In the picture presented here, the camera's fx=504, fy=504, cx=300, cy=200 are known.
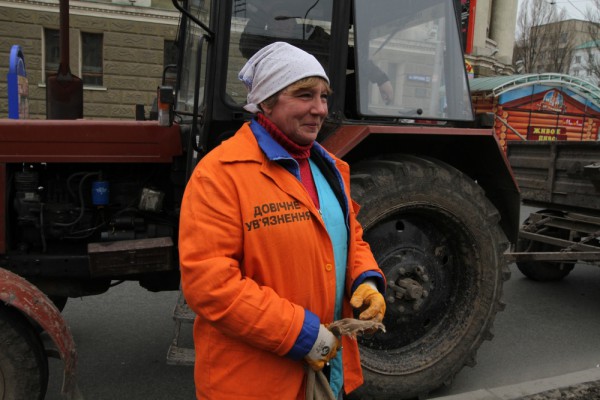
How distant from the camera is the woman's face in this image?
5.27 feet

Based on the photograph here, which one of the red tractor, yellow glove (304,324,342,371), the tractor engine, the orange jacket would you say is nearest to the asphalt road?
the red tractor

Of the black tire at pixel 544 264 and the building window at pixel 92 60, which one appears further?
the building window at pixel 92 60

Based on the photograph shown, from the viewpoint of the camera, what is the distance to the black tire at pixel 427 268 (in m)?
2.91

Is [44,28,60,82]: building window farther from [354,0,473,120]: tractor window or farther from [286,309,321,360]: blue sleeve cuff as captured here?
[286,309,321,360]: blue sleeve cuff

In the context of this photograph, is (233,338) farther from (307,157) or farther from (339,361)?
(307,157)

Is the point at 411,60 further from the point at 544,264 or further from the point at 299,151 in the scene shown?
the point at 544,264

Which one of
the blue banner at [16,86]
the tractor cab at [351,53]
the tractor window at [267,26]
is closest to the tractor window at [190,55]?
the tractor cab at [351,53]

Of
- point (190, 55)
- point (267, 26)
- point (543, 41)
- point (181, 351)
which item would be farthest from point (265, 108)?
point (543, 41)

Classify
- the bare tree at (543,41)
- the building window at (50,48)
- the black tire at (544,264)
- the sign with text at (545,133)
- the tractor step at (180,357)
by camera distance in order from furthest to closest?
1. the bare tree at (543,41)
2. the sign with text at (545,133)
3. the building window at (50,48)
4. the black tire at (544,264)
5. the tractor step at (180,357)

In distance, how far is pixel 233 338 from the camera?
1.54 meters

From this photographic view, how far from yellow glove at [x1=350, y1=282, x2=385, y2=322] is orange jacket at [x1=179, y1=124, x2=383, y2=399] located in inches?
3.9

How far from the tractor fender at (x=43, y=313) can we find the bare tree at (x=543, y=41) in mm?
30086

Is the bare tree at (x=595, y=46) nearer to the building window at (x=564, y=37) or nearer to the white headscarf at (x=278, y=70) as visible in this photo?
the building window at (x=564, y=37)

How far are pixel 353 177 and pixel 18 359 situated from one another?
1903 mm
